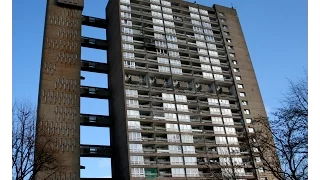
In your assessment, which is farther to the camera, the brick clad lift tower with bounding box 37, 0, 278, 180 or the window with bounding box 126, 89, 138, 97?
the window with bounding box 126, 89, 138, 97

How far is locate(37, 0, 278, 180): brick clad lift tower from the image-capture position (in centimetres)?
5475

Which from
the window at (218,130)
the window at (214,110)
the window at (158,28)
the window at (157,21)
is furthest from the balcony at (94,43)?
the window at (218,130)

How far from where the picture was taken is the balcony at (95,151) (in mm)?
55062

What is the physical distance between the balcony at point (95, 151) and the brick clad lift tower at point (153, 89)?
0.18m

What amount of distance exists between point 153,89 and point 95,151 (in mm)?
15680

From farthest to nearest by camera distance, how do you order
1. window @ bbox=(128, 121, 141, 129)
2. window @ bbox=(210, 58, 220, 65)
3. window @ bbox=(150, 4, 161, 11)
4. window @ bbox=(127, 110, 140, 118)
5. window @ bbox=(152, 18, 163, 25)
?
window @ bbox=(150, 4, 161, 11), window @ bbox=(210, 58, 220, 65), window @ bbox=(152, 18, 163, 25), window @ bbox=(127, 110, 140, 118), window @ bbox=(128, 121, 141, 129)

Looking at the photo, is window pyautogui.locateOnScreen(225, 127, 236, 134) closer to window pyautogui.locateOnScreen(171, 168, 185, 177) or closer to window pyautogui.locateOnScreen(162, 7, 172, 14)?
window pyautogui.locateOnScreen(171, 168, 185, 177)

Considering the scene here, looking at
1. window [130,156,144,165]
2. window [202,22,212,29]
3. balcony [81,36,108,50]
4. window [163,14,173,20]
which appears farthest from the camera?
window [202,22,212,29]

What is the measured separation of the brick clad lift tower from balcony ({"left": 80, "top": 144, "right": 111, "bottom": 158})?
0.58 ft

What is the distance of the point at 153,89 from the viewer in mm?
61625

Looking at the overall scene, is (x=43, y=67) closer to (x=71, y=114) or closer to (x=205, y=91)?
(x=71, y=114)

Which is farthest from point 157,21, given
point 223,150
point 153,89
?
point 223,150

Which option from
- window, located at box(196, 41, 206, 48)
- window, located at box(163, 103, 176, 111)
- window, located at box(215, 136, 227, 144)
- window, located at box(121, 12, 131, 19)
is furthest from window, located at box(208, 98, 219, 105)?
window, located at box(121, 12, 131, 19)

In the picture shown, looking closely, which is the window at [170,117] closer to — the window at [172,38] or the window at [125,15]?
the window at [172,38]
